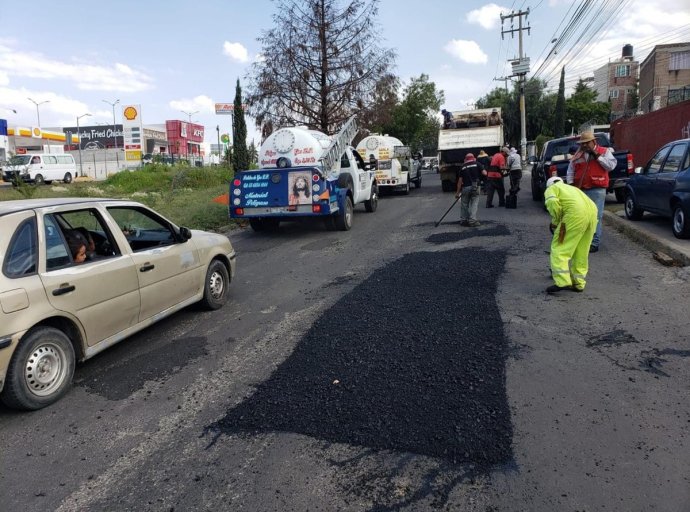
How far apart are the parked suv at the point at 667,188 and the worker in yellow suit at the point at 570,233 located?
3.57 m

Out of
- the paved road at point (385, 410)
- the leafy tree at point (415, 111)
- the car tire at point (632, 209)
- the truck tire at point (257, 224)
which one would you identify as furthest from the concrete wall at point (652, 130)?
the leafy tree at point (415, 111)

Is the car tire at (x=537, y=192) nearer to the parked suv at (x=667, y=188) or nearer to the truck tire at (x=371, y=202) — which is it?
the parked suv at (x=667, y=188)

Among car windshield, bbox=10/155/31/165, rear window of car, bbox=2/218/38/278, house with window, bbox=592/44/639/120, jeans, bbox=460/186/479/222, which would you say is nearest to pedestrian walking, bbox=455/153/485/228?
jeans, bbox=460/186/479/222

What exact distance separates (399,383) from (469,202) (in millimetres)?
8266

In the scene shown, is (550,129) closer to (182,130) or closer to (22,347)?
(182,130)

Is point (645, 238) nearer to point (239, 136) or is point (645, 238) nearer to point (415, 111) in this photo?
point (239, 136)

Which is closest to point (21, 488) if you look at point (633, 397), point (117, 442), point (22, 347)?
point (117, 442)

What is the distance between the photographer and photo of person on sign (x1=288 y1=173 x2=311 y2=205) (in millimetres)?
11539

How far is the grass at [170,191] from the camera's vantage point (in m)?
15.0

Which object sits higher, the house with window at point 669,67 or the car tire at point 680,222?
the house with window at point 669,67

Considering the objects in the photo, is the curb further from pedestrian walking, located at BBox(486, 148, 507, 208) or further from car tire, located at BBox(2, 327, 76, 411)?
car tire, located at BBox(2, 327, 76, 411)

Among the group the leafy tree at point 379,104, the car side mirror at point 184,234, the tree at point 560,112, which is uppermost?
the tree at point 560,112

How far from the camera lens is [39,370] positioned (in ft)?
13.1

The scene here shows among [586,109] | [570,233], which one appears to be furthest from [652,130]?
[586,109]
